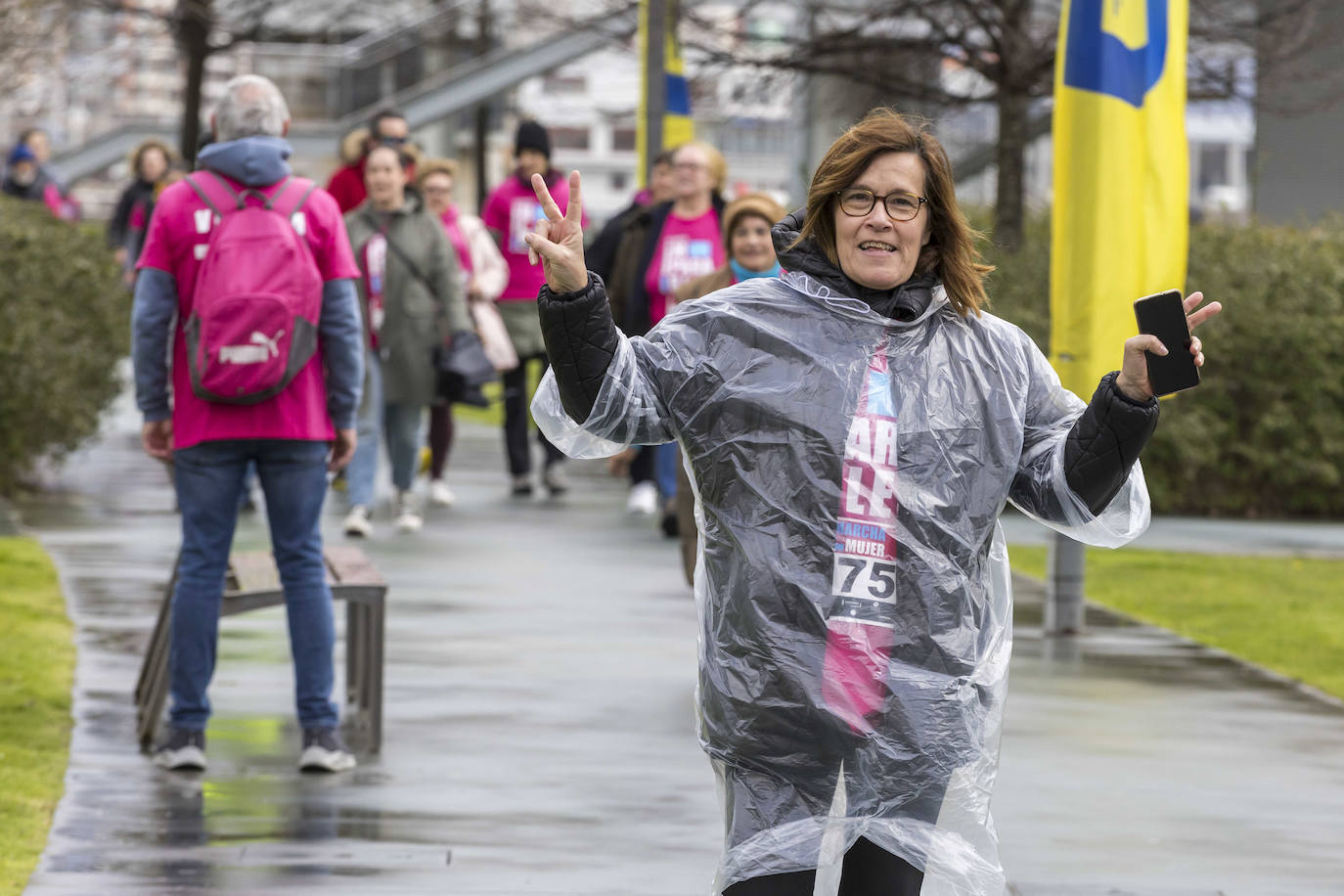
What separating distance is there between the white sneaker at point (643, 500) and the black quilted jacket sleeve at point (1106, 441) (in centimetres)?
907

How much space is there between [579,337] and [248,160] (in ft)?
9.96

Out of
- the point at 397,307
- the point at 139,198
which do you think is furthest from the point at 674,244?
the point at 139,198

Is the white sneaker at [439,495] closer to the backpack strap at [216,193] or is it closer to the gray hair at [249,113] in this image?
the gray hair at [249,113]

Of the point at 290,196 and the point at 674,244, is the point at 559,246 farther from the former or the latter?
the point at 674,244

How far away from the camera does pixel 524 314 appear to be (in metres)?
13.7

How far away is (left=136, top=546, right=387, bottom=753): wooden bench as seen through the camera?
21.7 ft

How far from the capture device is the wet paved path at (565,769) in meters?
5.45

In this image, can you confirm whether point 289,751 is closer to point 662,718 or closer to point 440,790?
point 440,790

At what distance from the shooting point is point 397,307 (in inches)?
452

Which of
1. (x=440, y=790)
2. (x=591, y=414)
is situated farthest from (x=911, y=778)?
(x=440, y=790)

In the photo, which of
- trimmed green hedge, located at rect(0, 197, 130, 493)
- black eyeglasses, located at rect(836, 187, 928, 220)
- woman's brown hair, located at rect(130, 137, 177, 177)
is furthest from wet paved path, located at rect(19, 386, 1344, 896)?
woman's brown hair, located at rect(130, 137, 177, 177)

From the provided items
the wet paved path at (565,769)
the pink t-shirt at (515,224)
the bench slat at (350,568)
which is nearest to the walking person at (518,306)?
the pink t-shirt at (515,224)


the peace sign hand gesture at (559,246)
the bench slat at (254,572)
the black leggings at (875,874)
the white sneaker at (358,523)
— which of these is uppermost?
the peace sign hand gesture at (559,246)

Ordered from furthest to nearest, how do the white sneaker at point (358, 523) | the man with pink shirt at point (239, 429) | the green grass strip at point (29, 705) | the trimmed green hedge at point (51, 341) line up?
the trimmed green hedge at point (51, 341), the white sneaker at point (358, 523), the man with pink shirt at point (239, 429), the green grass strip at point (29, 705)
